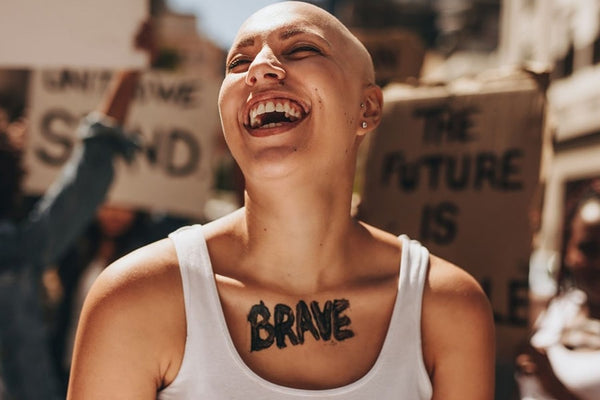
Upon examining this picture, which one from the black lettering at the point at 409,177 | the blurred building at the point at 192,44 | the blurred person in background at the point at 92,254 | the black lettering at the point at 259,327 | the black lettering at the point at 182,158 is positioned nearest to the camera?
the black lettering at the point at 259,327

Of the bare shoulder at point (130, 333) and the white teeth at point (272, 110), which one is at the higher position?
the white teeth at point (272, 110)

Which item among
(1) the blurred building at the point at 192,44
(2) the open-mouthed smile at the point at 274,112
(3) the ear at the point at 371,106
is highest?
(1) the blurred building at the point at 192,44

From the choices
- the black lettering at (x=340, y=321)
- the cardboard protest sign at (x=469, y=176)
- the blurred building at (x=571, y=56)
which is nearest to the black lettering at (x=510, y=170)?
the cardboard protest sign at (x=469, y=176)

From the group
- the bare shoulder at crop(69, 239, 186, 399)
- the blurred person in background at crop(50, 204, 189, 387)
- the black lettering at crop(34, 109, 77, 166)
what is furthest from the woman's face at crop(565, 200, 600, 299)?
the black lettering at crop(34, 109, 77, 166)

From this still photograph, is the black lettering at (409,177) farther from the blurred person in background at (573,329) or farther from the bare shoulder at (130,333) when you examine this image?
the bare shoulder at (130,333)

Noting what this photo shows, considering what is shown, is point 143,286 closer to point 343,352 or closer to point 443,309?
point 343,352

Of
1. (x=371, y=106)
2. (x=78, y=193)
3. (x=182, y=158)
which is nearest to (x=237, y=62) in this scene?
(x=371, y=106)

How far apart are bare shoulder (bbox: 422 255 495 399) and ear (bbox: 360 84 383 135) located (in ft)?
1.30

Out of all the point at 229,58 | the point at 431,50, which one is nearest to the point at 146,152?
the point at 229,58

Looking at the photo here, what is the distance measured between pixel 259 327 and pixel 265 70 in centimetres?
53

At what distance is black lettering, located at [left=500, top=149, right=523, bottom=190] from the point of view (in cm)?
213

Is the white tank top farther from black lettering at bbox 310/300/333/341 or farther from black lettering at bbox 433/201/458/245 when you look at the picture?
black lettering at bbox 433/201/458/245

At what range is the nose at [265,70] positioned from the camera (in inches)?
51.6

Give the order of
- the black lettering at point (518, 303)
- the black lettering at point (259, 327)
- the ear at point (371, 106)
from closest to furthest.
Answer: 1. the black lettering at point (259, 327)
2. the ear at point (371, 106)
3. the black lettering at point (518, 303)
